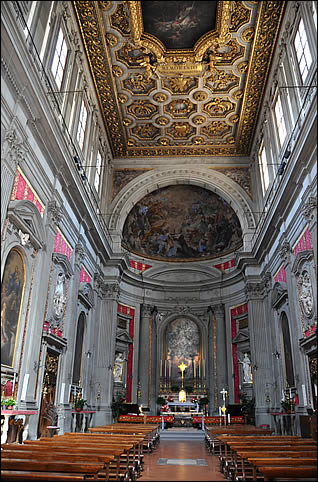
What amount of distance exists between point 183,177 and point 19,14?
42.0 feet

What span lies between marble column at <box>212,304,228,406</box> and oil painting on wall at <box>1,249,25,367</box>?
13604 millimetres

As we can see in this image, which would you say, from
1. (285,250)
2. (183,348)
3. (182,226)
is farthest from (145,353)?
(285,250)

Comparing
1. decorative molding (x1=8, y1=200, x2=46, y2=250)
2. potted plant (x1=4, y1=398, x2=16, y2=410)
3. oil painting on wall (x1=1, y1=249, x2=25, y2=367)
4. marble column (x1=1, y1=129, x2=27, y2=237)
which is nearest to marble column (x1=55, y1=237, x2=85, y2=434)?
decorative molding (x1=8, y1=200, x2=46, y2=250)

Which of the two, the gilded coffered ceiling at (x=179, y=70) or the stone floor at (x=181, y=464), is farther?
the gilded coffered ceiling at (x=179, y=70)

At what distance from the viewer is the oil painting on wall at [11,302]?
8875 millimetres

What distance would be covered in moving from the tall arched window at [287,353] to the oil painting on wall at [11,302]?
9.18m

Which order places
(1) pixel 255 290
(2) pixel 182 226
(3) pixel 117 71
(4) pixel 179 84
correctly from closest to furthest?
(3) pixel 117 71 → (4) pixel 179 84 → (1) pixel 255 290 → (2) pixel 182 226

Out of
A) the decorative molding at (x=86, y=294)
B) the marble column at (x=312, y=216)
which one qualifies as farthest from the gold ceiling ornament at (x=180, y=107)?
the marble column at (x=312, y=216)

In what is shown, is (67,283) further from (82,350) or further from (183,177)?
(183,177)

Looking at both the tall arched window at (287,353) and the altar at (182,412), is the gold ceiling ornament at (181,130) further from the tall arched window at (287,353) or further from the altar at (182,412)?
the altar at (182,412)

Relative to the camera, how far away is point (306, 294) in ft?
38.3

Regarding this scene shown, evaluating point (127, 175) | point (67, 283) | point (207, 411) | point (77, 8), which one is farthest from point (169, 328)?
point (77, 8)

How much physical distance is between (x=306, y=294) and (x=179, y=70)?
9.98 metres

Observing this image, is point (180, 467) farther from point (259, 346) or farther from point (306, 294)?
point (259, 346)
